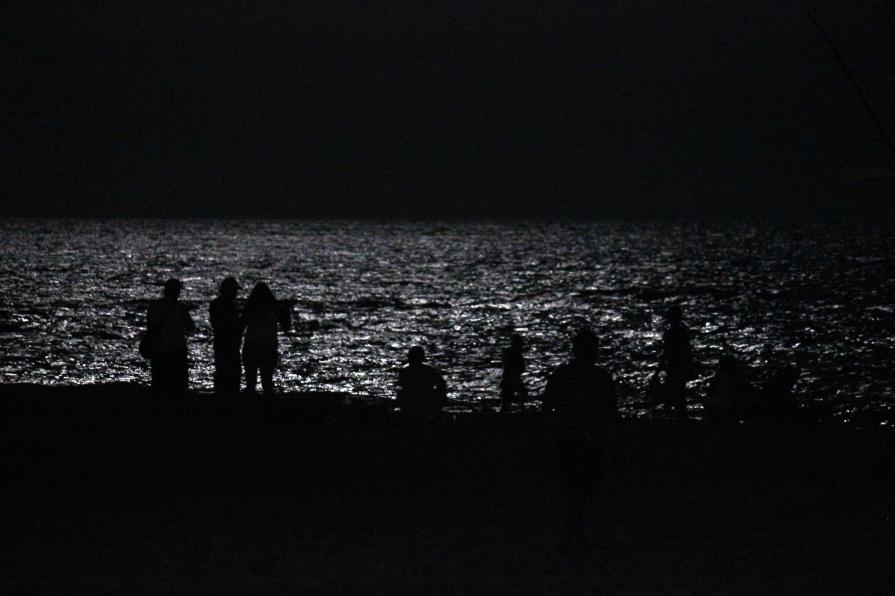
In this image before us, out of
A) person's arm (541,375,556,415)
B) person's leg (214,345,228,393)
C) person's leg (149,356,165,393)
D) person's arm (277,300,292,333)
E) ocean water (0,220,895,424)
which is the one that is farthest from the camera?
ocean water (0,220,895,424)

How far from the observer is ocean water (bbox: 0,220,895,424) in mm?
39000

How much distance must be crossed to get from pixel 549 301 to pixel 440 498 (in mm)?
67341

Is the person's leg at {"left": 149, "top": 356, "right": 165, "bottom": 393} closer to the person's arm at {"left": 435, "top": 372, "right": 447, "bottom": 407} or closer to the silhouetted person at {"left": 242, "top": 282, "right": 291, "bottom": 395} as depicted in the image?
the silhouetted person at {"left": 242, "top": 282, "right": 291, "bottom": 395}

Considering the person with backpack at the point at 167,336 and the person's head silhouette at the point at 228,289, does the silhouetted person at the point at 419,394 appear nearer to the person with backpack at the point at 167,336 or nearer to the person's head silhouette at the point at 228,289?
the person's head silhouette at the point at 228,289

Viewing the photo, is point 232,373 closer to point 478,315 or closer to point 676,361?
point 676,361

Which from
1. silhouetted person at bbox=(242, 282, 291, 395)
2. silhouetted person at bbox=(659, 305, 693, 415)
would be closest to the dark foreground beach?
silhouetted person at bbox=(242, 282, 291, 395)

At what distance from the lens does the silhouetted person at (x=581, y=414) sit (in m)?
8.70

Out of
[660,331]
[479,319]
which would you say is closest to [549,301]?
[479,319]

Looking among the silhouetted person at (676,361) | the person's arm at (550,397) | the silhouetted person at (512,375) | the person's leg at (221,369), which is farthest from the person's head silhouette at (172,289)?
the silhouetted person at (512,375)

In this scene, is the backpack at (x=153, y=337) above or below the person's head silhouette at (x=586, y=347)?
below

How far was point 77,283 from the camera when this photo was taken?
289ft

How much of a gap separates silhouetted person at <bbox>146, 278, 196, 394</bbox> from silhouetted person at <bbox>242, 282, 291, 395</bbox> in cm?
148

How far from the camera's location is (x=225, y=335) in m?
15.8

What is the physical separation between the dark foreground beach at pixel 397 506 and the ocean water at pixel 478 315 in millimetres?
15951
